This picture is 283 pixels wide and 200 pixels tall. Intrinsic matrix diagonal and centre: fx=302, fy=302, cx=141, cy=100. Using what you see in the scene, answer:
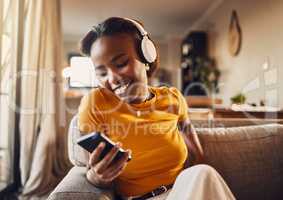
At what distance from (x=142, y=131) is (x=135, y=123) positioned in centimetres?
3

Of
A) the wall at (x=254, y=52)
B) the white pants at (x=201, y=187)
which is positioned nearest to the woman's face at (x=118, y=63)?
the white pants at (x=201, y=187)

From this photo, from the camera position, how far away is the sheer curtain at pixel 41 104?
6.56ft

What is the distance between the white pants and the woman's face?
269 mm

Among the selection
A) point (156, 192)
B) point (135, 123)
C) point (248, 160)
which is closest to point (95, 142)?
point (135, 123)

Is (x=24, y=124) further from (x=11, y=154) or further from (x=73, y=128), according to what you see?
(x=73, y=128)

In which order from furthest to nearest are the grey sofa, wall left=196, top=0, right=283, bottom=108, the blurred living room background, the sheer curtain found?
wall left=196, top=0, right=283, bottom=108
the sheer curtain
the blurred living room background
the grey sofa

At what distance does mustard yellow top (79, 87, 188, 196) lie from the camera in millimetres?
811

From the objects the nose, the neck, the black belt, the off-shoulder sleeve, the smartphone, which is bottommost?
the black belt

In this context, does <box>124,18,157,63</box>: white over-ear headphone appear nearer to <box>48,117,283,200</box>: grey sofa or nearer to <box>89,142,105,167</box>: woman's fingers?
<box>89,142,105,167</box>: woman's fingers

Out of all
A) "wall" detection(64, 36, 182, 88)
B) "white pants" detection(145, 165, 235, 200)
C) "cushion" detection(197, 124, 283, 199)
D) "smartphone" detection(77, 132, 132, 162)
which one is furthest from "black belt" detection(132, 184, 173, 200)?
"wall" detection(64, 36, 182, 88)

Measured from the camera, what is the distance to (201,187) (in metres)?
0.71

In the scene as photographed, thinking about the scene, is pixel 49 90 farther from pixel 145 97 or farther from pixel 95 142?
pixel 95 142

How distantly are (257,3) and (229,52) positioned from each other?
0.83 m

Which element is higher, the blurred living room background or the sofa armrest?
the blurred living room background
